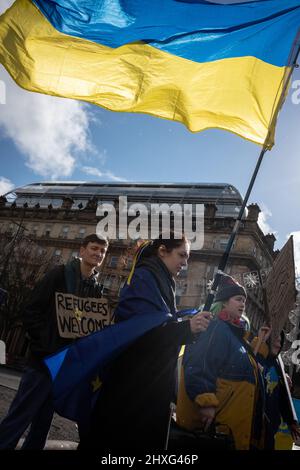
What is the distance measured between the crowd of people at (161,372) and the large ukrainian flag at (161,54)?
1.57m

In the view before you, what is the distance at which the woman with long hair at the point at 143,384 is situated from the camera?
2131 millimetres

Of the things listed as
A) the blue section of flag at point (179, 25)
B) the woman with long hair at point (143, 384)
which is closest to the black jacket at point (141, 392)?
the woman with long hair at point (143, 384)

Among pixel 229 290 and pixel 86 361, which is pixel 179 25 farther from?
pixel 86 361

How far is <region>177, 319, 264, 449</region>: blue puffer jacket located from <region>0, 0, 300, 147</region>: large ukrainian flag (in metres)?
2.00

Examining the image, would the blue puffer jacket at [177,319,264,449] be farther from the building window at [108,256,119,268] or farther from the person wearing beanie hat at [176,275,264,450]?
the building window at [108,256,119,268]

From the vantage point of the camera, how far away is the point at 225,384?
9.96 ft

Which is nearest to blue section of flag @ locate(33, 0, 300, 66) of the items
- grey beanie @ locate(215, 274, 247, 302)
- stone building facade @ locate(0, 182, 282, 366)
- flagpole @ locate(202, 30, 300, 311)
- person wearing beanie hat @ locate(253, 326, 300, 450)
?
flagpole @ locate(202, 30, 300, 311)

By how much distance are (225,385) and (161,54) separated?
339 cm

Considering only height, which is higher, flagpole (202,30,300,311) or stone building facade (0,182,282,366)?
stone building facade (0,182,282,366)

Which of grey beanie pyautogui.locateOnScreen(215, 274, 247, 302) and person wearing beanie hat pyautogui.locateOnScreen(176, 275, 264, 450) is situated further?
grey beanie pyautogui.locateOnScreen(215, 274, 247, 302)

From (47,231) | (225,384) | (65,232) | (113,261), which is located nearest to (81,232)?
(65,232)

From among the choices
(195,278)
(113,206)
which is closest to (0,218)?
(113,206)

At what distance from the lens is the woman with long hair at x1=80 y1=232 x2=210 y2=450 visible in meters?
2.13

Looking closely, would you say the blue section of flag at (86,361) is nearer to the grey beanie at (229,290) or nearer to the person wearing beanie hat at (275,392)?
the grey beanie at (229,290)
